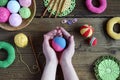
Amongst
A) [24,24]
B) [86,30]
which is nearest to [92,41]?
[86,30]

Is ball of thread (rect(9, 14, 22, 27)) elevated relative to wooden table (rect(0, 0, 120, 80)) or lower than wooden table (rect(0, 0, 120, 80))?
elevated

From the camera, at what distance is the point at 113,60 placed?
1.18 metres

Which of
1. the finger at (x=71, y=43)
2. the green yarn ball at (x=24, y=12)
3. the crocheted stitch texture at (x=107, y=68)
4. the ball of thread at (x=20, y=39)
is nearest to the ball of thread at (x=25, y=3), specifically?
the green yarn ball at (x=24, y=12)

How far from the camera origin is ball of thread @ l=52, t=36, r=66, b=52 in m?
1.11

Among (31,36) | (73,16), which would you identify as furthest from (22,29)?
(73,16)

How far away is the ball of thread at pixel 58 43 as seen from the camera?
1108 millimetres

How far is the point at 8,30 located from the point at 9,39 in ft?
0.13

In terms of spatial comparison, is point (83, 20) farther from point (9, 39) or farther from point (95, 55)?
point (9, 39)

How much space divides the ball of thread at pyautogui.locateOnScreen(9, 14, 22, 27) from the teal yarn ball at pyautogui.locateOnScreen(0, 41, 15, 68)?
92 millimetres

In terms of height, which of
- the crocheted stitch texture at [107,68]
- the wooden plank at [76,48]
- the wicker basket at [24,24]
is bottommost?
the crocheted stitch texture at [107,68]

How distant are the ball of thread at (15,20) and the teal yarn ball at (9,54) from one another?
0.09 m

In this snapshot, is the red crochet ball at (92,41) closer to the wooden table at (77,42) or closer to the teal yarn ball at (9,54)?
the wooden table at (77,42)

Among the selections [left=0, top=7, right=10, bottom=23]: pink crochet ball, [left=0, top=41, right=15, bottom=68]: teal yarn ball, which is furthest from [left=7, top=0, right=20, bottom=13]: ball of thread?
[left=0, top=41, right=15, bottom=68]: teal yarn ball

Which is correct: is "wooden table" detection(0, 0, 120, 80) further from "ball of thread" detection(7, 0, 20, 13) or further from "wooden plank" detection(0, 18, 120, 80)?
"ball of thread" detection(7, 0, 20, 13)
